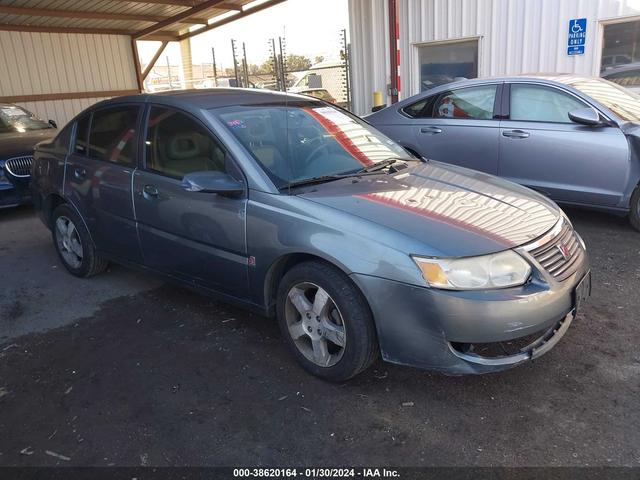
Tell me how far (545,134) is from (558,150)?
0.21 metres

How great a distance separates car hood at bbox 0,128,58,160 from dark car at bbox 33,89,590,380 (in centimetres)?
340

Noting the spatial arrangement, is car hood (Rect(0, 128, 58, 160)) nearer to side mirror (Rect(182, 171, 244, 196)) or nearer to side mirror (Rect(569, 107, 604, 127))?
side mirror (Rect(182, 171, 244, 196))

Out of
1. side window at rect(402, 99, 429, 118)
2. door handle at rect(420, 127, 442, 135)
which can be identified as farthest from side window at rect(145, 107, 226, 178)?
side window at rect(402, 99, 429, 118)

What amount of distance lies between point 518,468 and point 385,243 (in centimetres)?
113

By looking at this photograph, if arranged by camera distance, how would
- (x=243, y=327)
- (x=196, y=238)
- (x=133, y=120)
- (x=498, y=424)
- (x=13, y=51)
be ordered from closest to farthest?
(x=498, y=424) → (x=196, y=238) → (x=243, y=327) → (x=133, y=120) → (x=13, y=51)

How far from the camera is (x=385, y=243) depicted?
8.68ft

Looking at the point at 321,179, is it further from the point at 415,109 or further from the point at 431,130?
the point at 415,109

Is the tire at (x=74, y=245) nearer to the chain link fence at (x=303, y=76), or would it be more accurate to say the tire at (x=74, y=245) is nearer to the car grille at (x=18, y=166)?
the car grille at (x=18, y=166)

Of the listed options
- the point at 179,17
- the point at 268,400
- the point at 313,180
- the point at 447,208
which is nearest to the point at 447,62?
the point at 179,17

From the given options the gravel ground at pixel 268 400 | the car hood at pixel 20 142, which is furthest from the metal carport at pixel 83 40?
the gravel ground at pixel 268 400

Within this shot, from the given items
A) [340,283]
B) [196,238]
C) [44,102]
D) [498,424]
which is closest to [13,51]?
[44,102]

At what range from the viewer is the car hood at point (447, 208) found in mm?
2654

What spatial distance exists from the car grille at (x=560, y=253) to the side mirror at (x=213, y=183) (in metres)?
1.62

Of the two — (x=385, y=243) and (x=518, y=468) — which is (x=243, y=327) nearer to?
(x=385, y=243)
